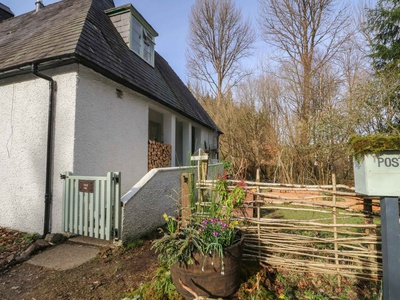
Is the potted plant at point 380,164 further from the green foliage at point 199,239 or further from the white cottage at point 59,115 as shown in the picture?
the white cottage at point 59,115

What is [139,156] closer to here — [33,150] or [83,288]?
[33,150]

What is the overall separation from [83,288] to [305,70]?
14.4 metres

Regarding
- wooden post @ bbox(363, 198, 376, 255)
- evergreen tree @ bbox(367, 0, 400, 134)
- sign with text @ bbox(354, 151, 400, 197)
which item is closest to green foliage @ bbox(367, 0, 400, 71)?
evergreen tree @ bbox(367, 0, 400, 134)

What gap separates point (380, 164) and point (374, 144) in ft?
0.60

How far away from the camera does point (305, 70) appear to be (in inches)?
510

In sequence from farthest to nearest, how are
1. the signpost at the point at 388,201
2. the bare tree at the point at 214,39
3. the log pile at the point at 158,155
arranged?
1. the bare tree at the point at 214,39
2. the log pile at the point at 158,155
3. the signpost at the point at 388,201

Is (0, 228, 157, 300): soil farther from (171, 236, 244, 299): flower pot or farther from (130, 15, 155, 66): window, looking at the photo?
(130, 15, 155, 66): window

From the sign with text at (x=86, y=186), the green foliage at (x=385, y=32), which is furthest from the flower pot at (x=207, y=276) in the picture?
the green foliage at (x=385, y=32)

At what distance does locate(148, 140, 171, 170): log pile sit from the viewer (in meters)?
7.45

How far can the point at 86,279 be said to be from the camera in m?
2.95

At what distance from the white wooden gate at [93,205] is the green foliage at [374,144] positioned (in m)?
3.59

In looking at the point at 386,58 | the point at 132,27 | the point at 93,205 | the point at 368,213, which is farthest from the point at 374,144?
the point at 386,58

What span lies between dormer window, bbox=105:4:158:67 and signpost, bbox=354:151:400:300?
8.28 meters

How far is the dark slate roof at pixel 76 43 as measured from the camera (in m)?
4.81
